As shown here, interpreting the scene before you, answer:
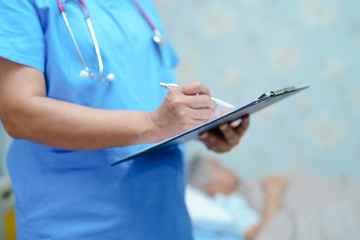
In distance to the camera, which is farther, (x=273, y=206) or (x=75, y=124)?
(x=273, y=206)

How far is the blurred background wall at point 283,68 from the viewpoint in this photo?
7.21 ft

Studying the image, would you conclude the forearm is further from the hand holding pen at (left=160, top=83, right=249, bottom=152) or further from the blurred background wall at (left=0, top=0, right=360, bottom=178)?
the blurred background wall at (left=0, top=0, right=360, bottom=178)

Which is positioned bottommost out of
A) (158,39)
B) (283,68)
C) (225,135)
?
(225,135)

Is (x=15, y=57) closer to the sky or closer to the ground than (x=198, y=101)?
closer to the ground

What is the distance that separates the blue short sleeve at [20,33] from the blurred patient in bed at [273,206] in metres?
1.35

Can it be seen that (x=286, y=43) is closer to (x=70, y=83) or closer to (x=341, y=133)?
(x=341, y=133)

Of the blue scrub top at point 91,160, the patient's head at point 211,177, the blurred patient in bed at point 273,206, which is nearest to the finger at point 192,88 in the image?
the blue scrub top at point 91,160

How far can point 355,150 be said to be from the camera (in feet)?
7.35

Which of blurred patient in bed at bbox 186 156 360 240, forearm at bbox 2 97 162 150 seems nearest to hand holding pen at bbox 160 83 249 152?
forearm at bbox 2 97 162 150

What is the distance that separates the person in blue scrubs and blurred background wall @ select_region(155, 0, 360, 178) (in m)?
1.66

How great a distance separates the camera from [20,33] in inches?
23.5

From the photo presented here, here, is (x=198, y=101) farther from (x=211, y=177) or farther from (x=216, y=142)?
(x=211, y=177)

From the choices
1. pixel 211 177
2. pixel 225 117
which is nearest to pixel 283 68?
pixel 211 177

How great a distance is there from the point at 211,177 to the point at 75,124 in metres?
1.76
